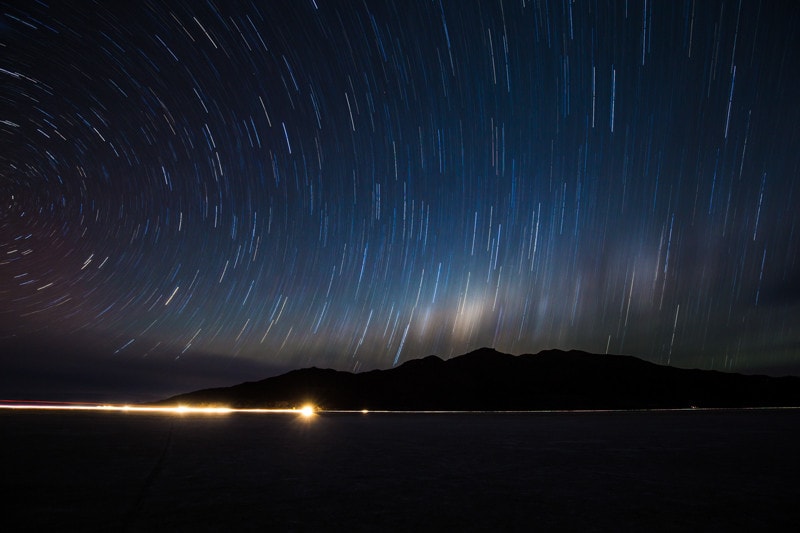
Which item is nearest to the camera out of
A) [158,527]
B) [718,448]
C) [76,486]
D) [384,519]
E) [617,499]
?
[158,527]

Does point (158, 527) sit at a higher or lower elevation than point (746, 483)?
lower

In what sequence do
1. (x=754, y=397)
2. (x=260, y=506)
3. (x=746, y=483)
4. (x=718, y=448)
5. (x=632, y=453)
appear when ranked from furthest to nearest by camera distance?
(x=754, y=397), (x=718, y=448), (x=632, y=453), (x=746, y=483), (x=260, y=506)

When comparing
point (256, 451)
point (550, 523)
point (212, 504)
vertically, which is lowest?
point (256, 451)

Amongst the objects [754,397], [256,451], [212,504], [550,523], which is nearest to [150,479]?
[212,504]

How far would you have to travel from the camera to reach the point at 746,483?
8.19 m

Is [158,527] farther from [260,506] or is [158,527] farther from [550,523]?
[550,523]

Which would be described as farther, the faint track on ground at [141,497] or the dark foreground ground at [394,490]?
the dark foreground ground at [394,490]

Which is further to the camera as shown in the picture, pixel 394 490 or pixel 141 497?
pixel 394 490

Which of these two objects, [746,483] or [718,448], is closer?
[746,483]

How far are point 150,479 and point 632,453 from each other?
494 inches

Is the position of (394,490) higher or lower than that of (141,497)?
higher

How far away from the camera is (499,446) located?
14.8 m

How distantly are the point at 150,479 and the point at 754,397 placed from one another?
239743 millimetres

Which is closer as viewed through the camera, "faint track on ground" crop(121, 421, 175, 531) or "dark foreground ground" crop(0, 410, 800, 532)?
"faint track on ground" crop(121, 421, 175, 531)
